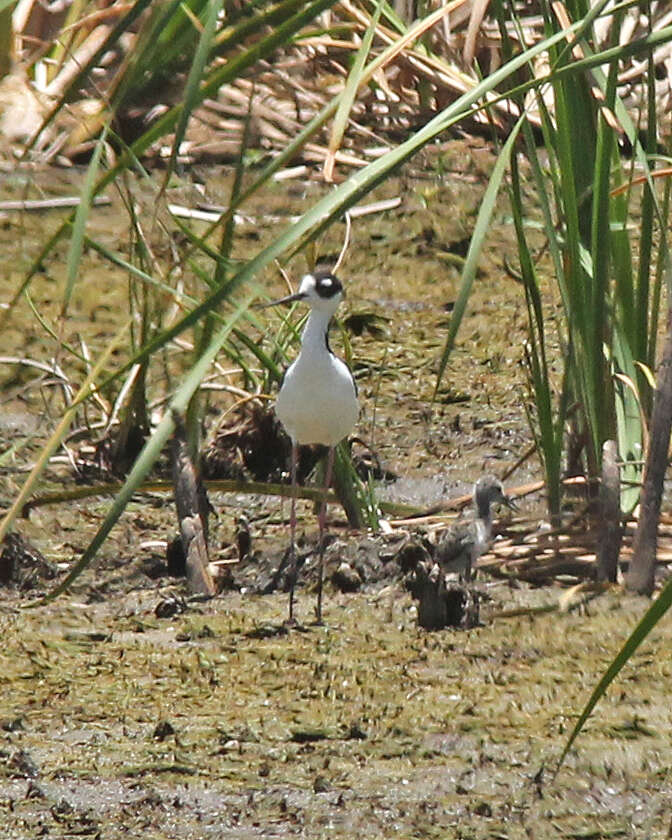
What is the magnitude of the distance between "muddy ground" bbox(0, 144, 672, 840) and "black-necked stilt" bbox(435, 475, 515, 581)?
4.8 inches

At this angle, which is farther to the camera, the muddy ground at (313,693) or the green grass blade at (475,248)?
the muddy ground at (313,693)

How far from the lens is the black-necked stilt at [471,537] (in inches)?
165

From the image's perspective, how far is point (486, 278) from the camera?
696 cm

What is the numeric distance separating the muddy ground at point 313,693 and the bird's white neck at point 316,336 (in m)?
0.56

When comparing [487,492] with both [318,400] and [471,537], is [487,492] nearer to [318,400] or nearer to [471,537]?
[471,537]

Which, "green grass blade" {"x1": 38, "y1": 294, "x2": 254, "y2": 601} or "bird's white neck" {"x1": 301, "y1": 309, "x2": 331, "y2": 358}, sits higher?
"bird's white neck" {"x1": 301, "y1": 309, "x2": 331, "y2": 358}

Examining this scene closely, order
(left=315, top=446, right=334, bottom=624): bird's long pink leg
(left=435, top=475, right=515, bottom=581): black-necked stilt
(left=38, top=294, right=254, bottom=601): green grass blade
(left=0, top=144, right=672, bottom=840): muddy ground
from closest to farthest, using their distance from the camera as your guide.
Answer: (left=38, top=294, right=254, bottom=601): green grass blade
(left=0, top=144, right=672, bottom=840): muddy ground
(left=435, top=475, right=515, bottom=581): black-necked stilt
(left=315, top=446, right=334, bottom=624): bird's long pink leg

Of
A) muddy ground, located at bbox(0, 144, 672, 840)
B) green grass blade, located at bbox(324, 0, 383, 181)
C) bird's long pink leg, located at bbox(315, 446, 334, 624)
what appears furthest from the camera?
bird's long pink leg, located at bbox(315, 446, 334, 624)

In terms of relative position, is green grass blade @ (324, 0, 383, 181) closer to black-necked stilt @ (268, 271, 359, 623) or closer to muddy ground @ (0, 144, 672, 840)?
muddy ground @ (0, 144, 672, 840)

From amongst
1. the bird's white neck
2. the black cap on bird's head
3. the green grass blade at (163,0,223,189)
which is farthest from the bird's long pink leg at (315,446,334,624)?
the green grass blade at (163,0,223,189)

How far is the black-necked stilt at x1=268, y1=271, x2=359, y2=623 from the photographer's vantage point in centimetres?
461

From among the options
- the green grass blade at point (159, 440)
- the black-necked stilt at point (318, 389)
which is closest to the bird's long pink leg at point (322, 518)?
the black-necked stilt at point (318, 389)

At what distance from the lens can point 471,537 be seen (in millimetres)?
4227

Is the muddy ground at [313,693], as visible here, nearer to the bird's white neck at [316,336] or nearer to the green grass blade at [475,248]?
the bird's white neck at [316,336]
